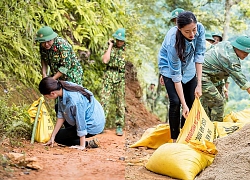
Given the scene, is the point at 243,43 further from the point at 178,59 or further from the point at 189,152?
the point at 189,152

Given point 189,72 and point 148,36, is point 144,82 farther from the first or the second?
point 189,72

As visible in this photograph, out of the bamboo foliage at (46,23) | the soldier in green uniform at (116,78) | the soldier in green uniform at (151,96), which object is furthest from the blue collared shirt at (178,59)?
the soldier in green uniform at (151,96)

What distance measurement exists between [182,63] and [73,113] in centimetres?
98

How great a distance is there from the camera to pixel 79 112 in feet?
11.8

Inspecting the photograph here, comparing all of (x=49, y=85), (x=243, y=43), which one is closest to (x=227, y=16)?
(x=243, y=43)

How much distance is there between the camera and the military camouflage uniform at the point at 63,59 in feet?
13.5

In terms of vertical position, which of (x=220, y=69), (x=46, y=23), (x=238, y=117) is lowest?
(x=238, y=117)

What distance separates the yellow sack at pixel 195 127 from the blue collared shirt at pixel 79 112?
80 centimetres

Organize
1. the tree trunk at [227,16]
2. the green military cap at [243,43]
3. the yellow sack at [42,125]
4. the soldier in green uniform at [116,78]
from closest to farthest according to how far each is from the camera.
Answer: the yellow sack at [42,125] < the green military cap at [243,43] < the soldier in green uniform at [116,78] < the tree trunk at [227,16]

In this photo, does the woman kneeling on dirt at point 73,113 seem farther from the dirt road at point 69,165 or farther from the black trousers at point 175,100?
the black trousers at point 175,100

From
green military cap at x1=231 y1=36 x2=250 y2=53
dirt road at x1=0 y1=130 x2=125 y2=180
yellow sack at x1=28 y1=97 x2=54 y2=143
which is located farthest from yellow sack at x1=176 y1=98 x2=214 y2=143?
yellow sack at x1=28 y1=97 x2=54 y2=143

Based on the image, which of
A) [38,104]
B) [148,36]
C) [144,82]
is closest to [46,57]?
[38,104]

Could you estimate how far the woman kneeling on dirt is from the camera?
11.4 feet

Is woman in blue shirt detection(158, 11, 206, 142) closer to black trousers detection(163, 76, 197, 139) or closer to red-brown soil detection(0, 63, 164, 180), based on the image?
black trousers detection(163, 76, 197, 139)
